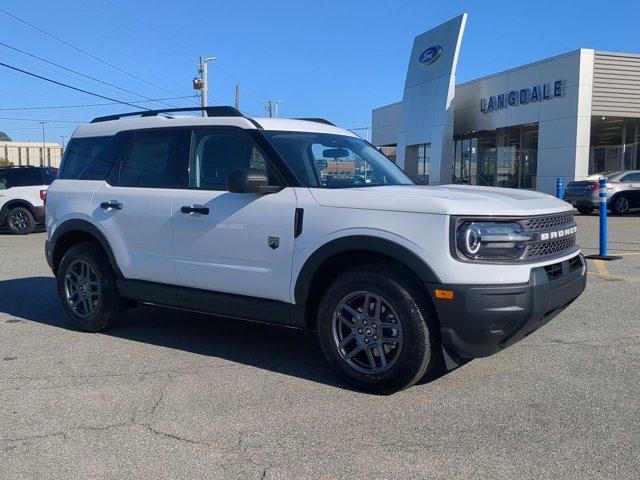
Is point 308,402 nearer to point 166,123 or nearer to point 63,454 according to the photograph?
point 63,454

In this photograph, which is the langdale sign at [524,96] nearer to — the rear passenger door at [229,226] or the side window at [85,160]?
the side window at [85,160]

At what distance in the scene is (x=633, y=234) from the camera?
1423cm

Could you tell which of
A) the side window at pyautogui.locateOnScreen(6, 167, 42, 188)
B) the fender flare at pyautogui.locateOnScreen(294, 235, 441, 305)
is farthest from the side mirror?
the side window at pyautogui.locateOnScreen(6, 167, 42, 188)

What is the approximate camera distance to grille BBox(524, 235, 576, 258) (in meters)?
4.05

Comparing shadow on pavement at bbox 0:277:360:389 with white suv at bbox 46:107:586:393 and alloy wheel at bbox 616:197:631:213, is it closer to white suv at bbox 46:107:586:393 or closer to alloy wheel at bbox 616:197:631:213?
white suv at bbox 46:107:586:393

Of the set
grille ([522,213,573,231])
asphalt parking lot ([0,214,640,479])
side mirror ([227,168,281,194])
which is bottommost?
asphalt parking lot ([0,214,640,479])

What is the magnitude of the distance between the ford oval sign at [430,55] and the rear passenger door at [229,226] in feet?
82.4

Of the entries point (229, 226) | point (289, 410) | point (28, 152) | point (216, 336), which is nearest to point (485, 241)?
point (289, 410)

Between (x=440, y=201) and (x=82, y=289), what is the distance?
3771mm

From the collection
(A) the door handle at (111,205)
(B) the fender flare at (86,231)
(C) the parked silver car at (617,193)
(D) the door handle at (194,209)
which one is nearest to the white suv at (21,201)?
(B) the fender flare at (86,231)

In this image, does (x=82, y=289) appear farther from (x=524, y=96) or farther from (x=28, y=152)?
(x=28, y=152)

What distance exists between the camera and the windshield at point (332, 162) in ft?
16.0

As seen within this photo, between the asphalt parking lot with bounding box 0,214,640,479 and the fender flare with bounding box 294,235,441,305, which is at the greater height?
the fender flare with bounding box 294,235,441,305

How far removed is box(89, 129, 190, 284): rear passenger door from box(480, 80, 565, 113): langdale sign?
22161 millimetres
